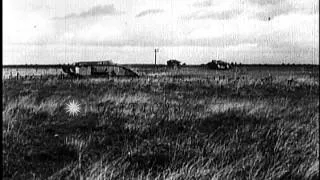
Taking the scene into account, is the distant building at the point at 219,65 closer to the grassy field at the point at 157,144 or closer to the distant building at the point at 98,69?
the distant building at the point at 98,69

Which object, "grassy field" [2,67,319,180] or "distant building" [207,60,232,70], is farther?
"distant building" [207,60,232,70]

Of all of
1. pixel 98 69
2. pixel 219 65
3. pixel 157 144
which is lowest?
pixel 157 144

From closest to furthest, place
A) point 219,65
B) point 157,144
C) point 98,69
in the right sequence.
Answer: point 157,144 < point 98,69 < point 219,65

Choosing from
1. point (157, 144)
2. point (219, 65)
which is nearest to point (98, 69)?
point (157, 144)

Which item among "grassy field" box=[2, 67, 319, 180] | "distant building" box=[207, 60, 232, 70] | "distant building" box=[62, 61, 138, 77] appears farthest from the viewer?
"distant building" box=[207, 60, 232, 70]

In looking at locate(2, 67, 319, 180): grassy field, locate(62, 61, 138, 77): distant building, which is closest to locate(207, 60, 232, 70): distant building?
locate(62, 61, 138, 77): distant building

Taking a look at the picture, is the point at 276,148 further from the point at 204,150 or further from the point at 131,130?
the point at 131,130

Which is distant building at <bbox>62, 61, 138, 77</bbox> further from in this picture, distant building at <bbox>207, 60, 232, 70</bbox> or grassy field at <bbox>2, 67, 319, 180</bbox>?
distant building at <bbox>207, 60, 232, 70</bbox>

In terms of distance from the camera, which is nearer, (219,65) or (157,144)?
Answer: (157,144)

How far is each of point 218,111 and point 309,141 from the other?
10.3 feet

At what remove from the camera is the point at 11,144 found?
17.5 feet

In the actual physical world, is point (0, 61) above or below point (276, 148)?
above

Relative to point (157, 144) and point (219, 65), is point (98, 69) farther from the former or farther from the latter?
point (219, 65)

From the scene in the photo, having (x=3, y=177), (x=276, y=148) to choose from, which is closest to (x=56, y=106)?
(x=3, y=177)
